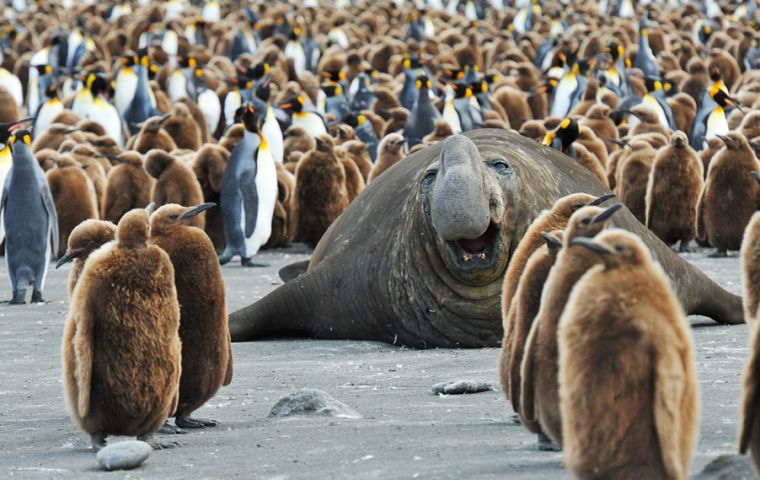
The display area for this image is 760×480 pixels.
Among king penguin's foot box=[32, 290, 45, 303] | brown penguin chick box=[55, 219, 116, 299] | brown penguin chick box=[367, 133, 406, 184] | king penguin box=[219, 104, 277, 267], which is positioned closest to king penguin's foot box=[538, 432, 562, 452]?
brown penguin chick box=[55, 219, 116, 299]

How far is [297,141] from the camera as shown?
16.3m

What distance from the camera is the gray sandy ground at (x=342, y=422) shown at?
4355mm

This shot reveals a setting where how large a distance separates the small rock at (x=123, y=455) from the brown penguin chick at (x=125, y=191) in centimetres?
729

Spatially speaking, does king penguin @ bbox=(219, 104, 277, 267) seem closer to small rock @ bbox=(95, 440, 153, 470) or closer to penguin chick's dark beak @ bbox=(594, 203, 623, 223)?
small rock @ bbox=(95, 440, 153, 470)

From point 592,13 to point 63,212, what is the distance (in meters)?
28.9

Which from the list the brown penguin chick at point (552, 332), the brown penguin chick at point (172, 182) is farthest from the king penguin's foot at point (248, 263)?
the brown penguin chick at point (552, 332)

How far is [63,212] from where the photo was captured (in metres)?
11.7

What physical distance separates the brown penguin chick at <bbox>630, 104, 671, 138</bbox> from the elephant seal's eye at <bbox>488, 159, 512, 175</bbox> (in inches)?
345

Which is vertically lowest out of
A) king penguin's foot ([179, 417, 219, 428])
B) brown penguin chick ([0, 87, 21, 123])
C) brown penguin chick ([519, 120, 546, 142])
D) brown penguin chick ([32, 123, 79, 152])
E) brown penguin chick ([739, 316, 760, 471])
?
king penguin's foot ([179, 417, 219, 428])

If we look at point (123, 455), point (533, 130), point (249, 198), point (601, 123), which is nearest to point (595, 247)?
point (123, 455)

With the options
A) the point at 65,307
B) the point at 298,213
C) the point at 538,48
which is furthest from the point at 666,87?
the point at 65,307

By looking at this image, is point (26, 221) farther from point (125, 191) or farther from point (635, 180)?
point (635, 180)

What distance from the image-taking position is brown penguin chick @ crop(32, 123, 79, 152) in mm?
15695

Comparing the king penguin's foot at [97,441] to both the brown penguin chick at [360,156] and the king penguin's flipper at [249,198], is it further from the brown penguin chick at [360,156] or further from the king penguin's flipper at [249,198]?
the brown penguin chick at [360,156]
